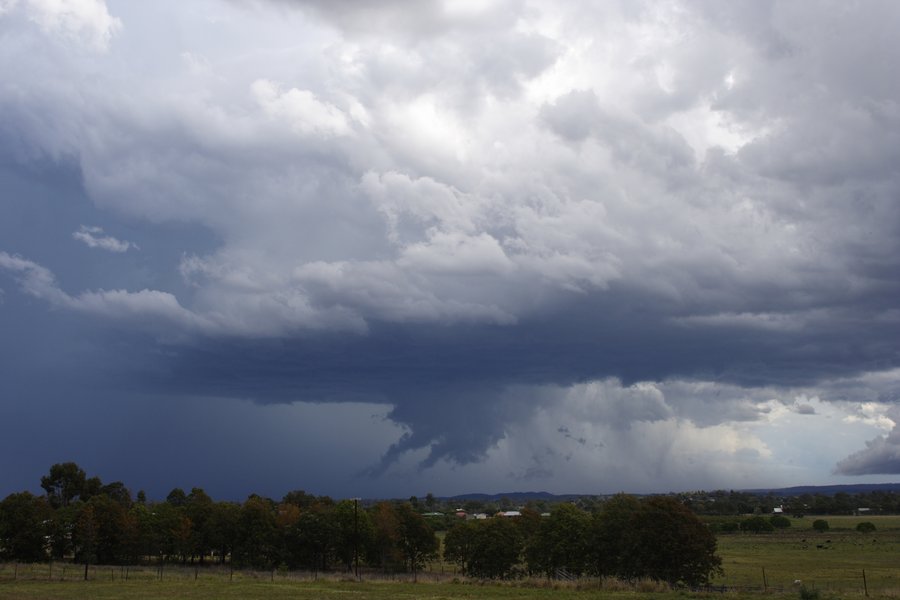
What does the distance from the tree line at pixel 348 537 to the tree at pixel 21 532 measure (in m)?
0.13

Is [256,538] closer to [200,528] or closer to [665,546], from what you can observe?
[200,528]

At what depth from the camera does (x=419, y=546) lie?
99.4 m

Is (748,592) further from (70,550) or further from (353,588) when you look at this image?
(70,550)

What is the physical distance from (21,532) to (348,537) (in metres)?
43.8

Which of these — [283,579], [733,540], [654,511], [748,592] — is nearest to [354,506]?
[283,579]

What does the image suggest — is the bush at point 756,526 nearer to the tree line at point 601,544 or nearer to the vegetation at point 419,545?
the vegetation at point 419,545

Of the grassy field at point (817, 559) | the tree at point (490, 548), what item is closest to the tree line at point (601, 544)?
the tree at point (490, 548)

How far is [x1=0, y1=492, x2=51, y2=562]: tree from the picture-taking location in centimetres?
10081

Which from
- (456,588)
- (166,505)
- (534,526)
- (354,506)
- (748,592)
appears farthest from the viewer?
(166,505)

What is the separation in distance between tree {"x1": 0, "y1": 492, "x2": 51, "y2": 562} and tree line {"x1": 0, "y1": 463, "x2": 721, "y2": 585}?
0.13m

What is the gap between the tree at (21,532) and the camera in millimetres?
100812

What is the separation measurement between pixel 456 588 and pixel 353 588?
8655 mm

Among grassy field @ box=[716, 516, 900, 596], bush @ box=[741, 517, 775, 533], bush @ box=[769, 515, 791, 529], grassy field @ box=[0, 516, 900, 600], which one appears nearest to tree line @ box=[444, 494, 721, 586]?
grassy field @ box=[0, 516, 900, 600]

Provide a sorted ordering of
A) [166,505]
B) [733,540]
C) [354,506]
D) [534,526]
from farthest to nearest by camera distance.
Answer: [733,540]
[166,505]
[354,506]
[534,526]
